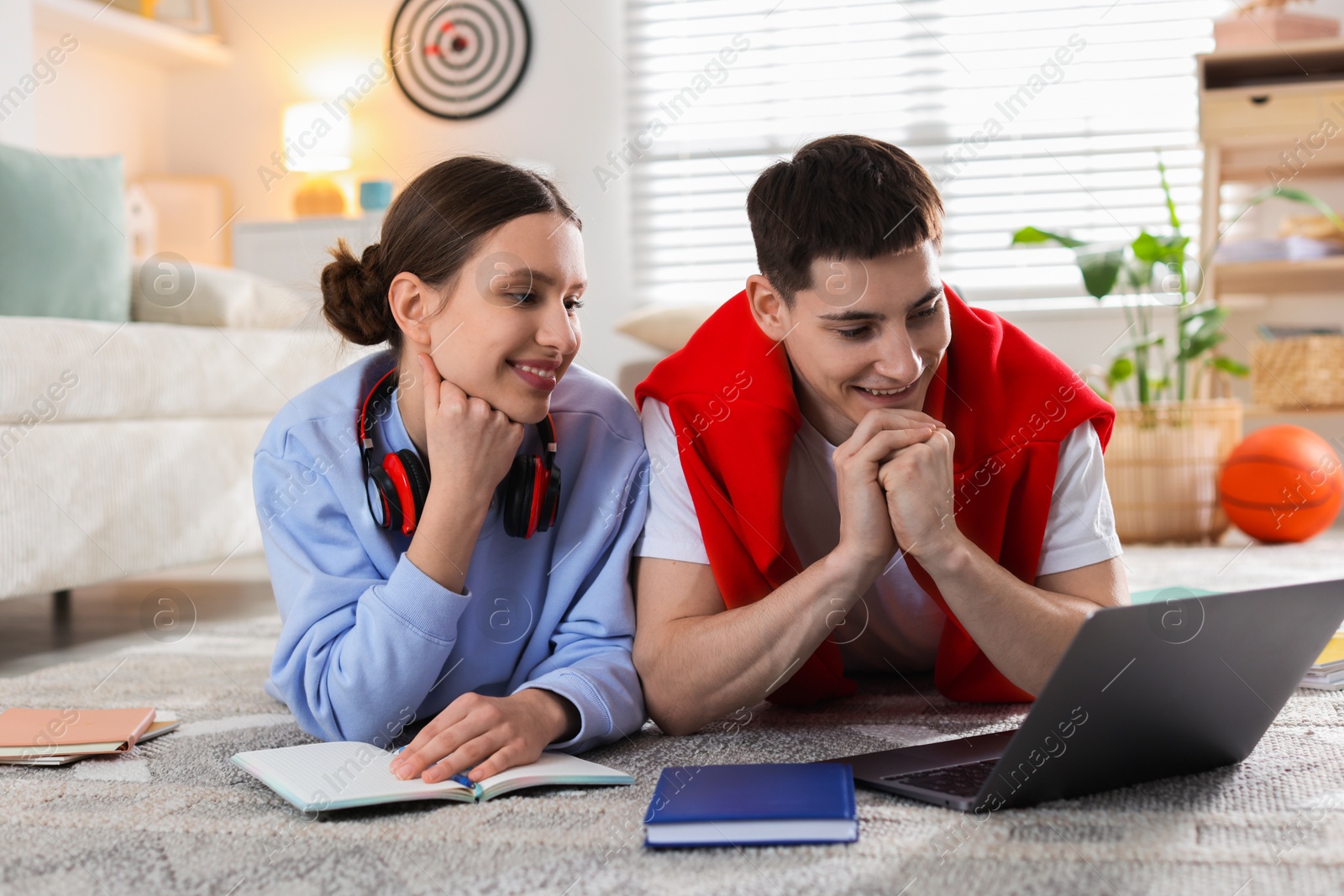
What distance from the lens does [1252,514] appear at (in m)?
2.75

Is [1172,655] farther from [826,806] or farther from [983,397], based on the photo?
[983,397]

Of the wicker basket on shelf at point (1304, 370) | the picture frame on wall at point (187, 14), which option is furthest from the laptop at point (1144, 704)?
the picture frame on wall at point (187, 14)

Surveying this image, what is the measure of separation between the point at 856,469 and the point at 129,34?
3843 millimetres

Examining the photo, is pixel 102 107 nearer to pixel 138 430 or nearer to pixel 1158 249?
pixel 138 430

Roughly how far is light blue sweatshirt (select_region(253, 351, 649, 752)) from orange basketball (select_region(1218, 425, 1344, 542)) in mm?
2009

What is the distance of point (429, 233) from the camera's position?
1.16 metres

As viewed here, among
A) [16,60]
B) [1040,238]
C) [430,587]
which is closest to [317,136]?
[16,60]

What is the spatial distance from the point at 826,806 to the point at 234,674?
1047 mm

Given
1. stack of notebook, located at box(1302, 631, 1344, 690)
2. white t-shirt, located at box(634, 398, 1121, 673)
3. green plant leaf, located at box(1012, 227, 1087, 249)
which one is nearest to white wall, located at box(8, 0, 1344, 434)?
green plant leaf, located at box(1012, 227, 1087, 249)

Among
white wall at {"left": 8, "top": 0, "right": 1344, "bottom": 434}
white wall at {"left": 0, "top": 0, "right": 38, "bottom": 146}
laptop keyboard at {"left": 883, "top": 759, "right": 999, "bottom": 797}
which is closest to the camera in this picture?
laptop keyboard at {"left": 883, "top": 759, "right": 999, "bottom": 797}

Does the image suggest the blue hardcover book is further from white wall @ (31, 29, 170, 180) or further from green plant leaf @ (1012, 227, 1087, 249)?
white wall @ (31, 29, 170, 180)

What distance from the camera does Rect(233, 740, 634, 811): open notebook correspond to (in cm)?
94

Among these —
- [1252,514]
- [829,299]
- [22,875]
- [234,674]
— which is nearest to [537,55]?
[1252,514]

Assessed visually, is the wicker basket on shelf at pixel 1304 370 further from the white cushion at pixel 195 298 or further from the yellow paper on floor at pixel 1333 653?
the white cushion at pixel 195 298
